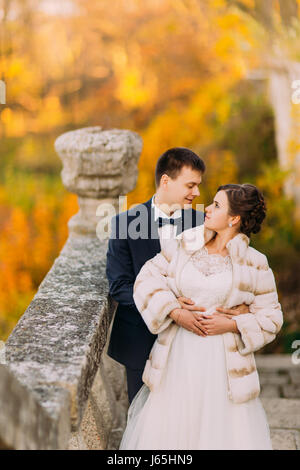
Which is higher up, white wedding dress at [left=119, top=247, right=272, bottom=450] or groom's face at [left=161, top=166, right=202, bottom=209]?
groom's face at [left=161, top=166, right=202, bottom=209]

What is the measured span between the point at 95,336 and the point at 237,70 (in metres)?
8.28

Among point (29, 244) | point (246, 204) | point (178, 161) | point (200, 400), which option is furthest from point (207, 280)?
point (29, 244)

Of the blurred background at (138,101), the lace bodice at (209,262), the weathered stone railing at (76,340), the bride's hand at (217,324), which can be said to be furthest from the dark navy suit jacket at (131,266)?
the blurred background at (138,101)

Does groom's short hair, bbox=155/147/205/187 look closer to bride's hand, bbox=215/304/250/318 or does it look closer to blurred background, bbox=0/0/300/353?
bride's hand, bbox=215/304/250/318

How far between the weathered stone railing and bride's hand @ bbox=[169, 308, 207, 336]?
12.9 inches

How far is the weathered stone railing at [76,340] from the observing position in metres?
1.40

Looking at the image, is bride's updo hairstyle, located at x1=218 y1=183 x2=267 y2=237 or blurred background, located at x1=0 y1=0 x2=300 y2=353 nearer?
bride's updo hairstyle, located at x1=218 y1=183 x2=267 y2=237

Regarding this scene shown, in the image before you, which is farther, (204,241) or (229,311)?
(204,241)

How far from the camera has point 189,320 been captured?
6.94 ft

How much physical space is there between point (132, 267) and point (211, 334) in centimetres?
57

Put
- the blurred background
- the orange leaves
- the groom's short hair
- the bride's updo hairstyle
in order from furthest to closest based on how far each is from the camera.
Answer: the orange leaves
the blurred background
the groom's short hair
the bride's updo hairstyle

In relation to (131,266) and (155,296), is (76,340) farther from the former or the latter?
(131,266)

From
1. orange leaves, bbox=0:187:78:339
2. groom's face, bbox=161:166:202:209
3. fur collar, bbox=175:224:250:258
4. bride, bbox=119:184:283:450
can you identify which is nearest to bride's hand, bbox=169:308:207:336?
bride, bbox=119:184:283:450

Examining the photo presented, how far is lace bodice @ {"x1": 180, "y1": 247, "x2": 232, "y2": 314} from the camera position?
213cm
